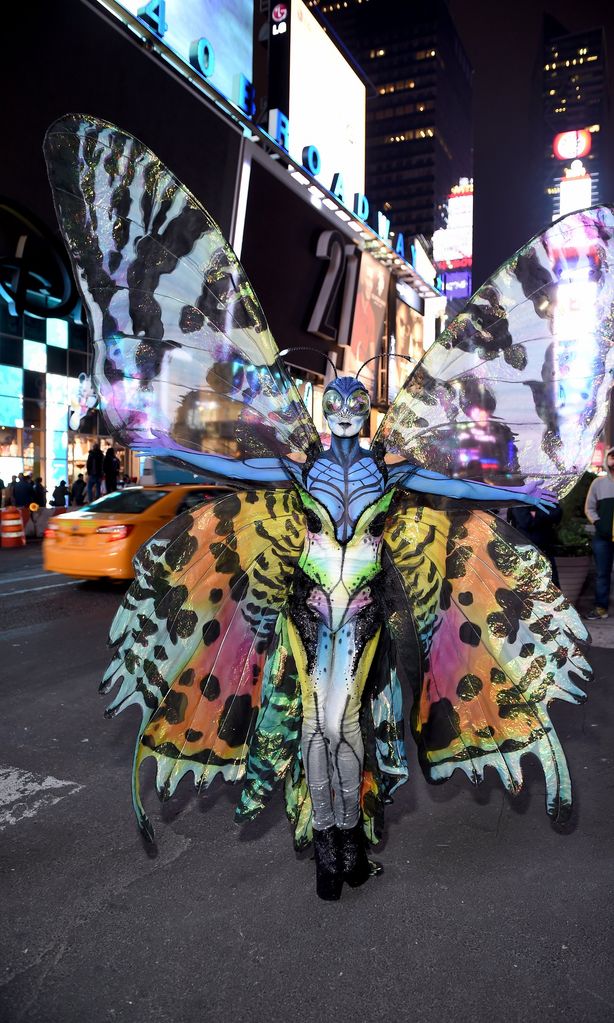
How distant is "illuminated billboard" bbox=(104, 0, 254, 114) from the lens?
1984 cm

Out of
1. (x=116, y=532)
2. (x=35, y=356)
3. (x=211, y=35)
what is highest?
(x=211, y=35)

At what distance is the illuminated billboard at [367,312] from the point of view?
34031mm

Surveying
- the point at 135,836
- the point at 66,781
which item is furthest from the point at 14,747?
the point at 135,836

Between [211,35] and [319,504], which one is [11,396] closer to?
[211,35]

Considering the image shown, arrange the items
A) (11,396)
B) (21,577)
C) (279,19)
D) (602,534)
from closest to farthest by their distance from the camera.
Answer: (602,534), (21,577), (11,396), (279,19)

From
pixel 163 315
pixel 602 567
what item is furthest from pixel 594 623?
pixel 163 315

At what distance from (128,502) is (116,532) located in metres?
0.85

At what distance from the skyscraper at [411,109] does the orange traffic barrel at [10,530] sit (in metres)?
159

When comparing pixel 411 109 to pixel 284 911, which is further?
pixel 411 109

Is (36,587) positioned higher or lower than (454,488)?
lower

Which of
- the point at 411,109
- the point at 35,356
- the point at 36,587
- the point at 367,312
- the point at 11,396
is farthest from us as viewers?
the point at 411,109

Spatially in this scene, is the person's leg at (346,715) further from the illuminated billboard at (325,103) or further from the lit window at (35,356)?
the illuminated billboard at (325,103)

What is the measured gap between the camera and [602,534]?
905 cm

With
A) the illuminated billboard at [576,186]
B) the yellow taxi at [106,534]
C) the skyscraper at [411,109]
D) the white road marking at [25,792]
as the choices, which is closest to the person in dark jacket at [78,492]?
the yellow taxi at [106,534]
